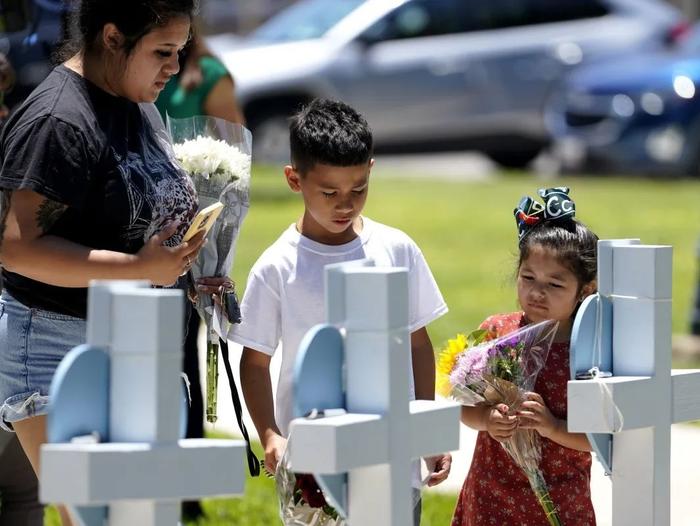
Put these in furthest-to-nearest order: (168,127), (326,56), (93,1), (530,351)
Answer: (326,56) → (168,127) → (530,351) → (93,1)

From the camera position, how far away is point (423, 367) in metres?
3.65

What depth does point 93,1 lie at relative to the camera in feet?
10.8

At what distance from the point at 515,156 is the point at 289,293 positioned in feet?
45.8

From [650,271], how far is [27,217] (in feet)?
4.49

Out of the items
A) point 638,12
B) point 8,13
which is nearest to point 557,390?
point 8,13

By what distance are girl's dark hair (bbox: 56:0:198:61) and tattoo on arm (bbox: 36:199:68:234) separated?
0.41 m

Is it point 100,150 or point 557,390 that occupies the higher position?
point 100,150

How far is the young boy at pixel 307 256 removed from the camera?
3484 mm

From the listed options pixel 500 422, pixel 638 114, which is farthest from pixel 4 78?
pixel 638 114

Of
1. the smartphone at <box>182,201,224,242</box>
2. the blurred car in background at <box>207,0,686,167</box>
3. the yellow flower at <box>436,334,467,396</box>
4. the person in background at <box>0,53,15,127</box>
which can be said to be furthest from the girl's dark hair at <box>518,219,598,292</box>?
the blurred car in background at <box>207,0,686,167</box>

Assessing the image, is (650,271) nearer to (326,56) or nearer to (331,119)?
(331,119)

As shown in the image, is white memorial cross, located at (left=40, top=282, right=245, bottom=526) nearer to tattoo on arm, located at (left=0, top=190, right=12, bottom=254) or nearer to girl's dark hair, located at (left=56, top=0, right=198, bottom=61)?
tattoo on arm, located at (left=0, top=190, right=12, bottom=254)

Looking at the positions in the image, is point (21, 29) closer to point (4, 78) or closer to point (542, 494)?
point (4, 78)

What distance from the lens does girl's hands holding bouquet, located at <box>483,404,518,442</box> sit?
3457 mm
